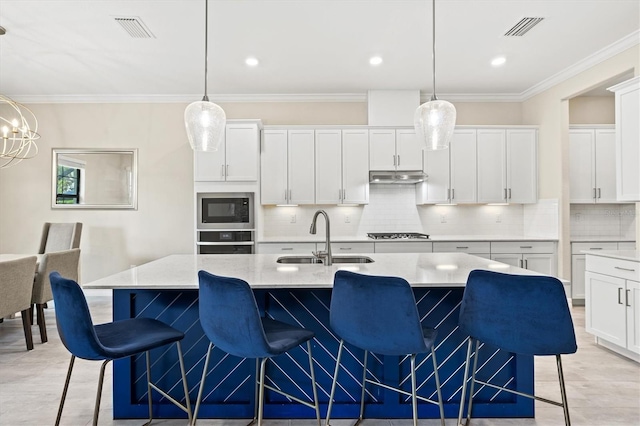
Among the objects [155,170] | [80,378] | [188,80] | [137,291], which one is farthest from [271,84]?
[80,378]

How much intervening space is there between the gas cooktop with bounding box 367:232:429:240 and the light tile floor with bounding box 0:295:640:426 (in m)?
1.86

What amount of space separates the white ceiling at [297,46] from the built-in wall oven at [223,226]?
148 centimetres

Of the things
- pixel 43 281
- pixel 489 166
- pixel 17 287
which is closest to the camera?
pixel 17 287

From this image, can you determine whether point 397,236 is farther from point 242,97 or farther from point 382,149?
point 242,97

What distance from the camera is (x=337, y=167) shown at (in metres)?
4.93

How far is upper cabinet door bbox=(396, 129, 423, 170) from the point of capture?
4.94 metres

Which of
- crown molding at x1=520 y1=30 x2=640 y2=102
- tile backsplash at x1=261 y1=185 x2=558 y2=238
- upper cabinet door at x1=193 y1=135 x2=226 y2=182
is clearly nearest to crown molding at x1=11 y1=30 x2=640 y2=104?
crown molding at x1=520 y1=30 x2=640 y2=102

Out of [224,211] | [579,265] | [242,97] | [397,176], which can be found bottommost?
[579,265]

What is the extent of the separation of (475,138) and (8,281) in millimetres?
5036

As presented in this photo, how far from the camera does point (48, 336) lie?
12.3 ft

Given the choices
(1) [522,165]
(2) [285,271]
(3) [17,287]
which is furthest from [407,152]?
(3) [17,287]

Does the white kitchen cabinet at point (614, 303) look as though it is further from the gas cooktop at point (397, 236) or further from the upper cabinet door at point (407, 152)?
the upper cabinet door at point (407, 152)

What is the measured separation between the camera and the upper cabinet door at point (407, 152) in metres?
4.94

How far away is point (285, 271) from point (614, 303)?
2.72m
